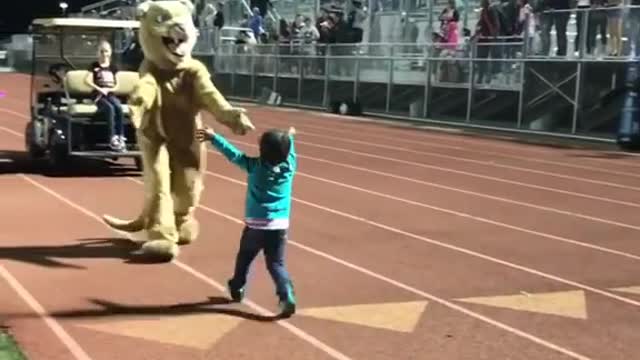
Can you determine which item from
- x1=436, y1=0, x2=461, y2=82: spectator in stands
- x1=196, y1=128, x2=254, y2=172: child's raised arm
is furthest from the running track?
x1=436, y1=0, x2=461, y2=82: spectator in stands

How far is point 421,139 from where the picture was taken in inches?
890

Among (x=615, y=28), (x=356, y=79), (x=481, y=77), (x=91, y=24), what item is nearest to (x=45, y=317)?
(x=91, y=24)

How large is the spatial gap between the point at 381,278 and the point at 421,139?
14741 millimetres

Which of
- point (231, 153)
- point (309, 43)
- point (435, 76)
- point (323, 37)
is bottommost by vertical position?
point (435, 76)

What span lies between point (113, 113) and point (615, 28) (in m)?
11.8

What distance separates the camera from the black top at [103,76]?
1454cm

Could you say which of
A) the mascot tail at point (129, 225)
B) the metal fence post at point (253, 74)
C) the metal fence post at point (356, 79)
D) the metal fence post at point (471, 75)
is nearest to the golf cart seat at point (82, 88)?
the mascot tail at point (129, 225)

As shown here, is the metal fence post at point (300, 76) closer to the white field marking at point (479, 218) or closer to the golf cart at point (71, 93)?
the golf cart at point (71, 93)

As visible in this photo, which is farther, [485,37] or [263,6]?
[263,6]

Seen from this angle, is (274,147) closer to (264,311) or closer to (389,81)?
(264,311)

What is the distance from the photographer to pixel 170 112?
922 centimetres

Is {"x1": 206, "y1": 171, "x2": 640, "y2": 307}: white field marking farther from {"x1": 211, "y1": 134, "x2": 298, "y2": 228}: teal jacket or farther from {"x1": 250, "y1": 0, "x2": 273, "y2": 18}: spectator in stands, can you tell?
{"x1": 250, "y1": 0, "x2": 273, "y2": 18}: spectator in stands

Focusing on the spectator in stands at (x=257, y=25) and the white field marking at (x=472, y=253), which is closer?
the white field marking at (x=472, y=253)

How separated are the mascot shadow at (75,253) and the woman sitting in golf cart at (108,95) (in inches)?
203
